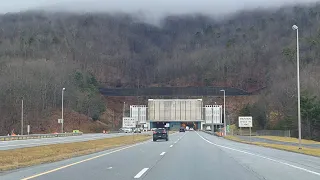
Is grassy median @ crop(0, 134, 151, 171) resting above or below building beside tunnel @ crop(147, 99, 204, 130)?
below

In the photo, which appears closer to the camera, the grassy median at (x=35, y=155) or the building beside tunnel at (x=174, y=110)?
the grassy median at (x=35, y=155)

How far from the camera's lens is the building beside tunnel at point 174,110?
15962cm

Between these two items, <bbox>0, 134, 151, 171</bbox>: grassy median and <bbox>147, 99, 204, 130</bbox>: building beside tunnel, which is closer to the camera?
<bbox>0, 134, 151, 171</bbox>: grassy median

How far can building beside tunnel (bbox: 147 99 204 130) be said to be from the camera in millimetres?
159625

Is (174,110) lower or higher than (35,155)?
higher

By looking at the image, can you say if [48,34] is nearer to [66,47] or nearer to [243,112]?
[66,47]

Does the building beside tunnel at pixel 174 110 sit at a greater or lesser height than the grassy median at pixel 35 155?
greater

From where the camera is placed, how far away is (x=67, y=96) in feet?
421

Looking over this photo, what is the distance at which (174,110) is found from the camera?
161 m

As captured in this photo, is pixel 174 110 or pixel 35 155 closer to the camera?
pixel 35 155

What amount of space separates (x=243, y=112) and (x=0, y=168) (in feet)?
384

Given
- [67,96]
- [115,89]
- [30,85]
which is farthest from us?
[115,89]

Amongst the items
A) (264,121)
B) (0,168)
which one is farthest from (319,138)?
(0,168)

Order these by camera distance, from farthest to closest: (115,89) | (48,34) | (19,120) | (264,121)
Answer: (115,89) → (48,34) → (264,121) → (19,120)
